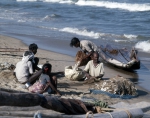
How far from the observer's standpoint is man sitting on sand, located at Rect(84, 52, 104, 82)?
9480 millimetres

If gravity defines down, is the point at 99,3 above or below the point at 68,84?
above

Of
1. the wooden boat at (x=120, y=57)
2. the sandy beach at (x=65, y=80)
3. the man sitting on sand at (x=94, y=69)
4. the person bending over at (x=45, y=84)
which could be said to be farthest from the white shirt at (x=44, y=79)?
the wooden boat at (x=120, y=57)

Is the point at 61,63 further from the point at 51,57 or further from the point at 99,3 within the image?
the point at 99,3

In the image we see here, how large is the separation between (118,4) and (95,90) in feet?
99.6

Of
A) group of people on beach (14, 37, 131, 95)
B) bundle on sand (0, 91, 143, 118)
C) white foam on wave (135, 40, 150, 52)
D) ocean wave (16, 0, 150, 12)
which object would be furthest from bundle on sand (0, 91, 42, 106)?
ocean wave (16, 0, 150, 12)

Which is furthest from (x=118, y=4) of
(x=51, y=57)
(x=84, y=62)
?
(x=84, y=62)

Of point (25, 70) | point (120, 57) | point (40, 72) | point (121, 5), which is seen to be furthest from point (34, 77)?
point (121, 5)

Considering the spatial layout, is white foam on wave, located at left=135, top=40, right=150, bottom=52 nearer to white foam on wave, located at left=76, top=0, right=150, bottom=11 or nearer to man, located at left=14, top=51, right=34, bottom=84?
man, located at left=14, top=51, right=34, bottom=84

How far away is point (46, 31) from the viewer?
19438 millimetres

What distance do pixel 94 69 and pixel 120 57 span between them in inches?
116

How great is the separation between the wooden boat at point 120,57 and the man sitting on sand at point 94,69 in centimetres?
201

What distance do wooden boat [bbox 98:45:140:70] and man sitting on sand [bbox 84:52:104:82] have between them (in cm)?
201

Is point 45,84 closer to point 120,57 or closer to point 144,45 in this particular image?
point 120,57

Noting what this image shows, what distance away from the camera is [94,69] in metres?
9.51
